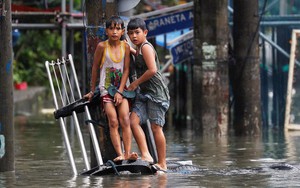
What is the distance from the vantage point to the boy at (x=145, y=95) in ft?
38.5

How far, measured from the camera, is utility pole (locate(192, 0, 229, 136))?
18203 mm

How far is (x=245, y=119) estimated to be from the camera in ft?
62.1

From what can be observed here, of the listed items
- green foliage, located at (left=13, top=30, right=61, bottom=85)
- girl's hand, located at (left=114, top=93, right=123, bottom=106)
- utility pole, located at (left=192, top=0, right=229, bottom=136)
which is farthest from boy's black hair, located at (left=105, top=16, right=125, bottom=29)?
green foliage, located at (left=13, top=30, right=61, bottom=85)

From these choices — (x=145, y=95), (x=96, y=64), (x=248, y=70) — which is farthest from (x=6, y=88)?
(x=248, y=70)

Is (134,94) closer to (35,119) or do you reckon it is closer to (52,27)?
(52,27)

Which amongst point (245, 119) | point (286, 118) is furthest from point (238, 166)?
point (286, 118)

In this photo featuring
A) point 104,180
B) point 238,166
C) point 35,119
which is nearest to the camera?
point 104,180

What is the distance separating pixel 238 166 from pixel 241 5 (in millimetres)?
6143

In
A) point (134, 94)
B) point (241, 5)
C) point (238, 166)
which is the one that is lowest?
point (238, 166)

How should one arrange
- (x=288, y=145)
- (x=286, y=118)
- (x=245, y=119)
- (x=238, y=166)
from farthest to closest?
(x=286, y=118)
(x=245, y=119)
(x=288, y=145)
(x=238, y=166)

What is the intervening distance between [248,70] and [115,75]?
7406 mm

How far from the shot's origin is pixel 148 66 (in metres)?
11.7

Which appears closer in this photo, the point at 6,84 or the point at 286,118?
the point at 6,84

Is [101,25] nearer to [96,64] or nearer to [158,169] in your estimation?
[96,64]
